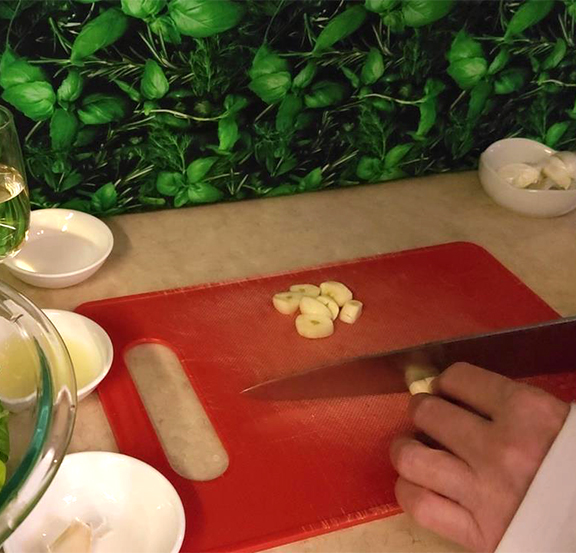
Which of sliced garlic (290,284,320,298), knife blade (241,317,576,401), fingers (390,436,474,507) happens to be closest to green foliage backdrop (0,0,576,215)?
sliced garlic (290,284,320,298)

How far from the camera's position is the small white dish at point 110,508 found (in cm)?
57

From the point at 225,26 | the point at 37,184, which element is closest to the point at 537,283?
the point at 225,26

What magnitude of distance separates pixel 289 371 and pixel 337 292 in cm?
13

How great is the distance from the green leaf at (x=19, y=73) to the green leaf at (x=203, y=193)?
0.80 feet

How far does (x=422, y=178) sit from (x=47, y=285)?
59 cm

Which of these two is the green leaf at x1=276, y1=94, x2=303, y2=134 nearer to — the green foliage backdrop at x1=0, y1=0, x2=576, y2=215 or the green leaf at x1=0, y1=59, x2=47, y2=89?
the green foliage backdrop at x1=0, y1=0, x2=576, y2=215

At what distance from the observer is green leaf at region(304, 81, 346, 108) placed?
0.96 meters

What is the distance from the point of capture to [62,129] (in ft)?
2.84

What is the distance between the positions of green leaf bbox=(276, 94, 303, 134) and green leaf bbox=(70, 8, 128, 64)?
222 millimetres

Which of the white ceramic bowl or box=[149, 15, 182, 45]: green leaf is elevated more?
box=[149, 15, 182, 45]: green leaf

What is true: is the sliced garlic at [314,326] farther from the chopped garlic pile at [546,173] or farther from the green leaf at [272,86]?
the chopped garlic pile at [546,173]

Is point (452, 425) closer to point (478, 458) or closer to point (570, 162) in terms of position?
point (478, 458)

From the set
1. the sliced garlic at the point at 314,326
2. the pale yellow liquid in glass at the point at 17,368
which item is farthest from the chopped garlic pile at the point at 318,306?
the pale yellow liquid in glass at the point at 17,368

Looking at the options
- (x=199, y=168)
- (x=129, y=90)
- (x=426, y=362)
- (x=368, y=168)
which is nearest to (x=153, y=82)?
(x=129, y=90)
